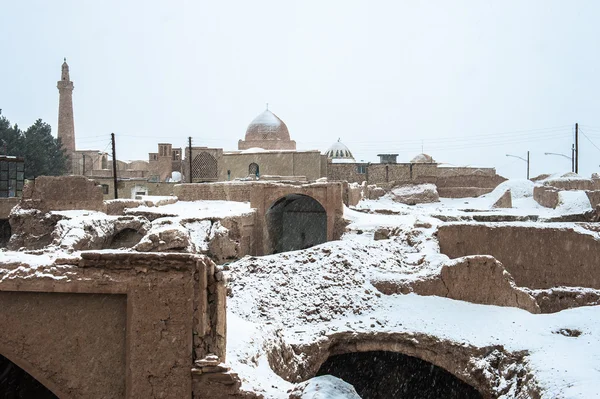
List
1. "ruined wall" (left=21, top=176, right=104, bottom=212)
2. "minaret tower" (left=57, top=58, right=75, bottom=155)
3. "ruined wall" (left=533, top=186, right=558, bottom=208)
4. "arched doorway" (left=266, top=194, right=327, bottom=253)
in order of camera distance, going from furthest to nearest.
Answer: "minaret tower" (left=57, top=58, right=75, bottom=155) < "arched doorway" (left=266, top=194, right=327, bottom=253) < "ruined wall" (left=533, top=186, right=558, bottom=208) < "ruined wall" (left=21, top=176, right=104, bottom=212)

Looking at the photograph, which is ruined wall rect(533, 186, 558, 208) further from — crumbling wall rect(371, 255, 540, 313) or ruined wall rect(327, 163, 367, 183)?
crumbling wall rect(371, 255, 540, 313)

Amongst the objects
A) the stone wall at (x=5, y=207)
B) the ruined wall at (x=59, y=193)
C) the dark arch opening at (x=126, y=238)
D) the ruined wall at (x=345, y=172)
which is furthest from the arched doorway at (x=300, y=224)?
the ruined wall at (x=345, y=172)

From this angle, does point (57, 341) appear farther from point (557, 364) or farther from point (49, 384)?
point (557, 364)

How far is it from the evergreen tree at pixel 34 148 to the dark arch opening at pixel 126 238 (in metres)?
20.2

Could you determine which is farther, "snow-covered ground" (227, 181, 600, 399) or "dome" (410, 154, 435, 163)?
"dome" (410, 154, 435, 163)

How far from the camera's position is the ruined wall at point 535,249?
14711 millimetres

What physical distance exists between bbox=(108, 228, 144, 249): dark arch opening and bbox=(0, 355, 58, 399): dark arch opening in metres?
12.2

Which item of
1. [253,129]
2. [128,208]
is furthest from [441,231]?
[253,129]

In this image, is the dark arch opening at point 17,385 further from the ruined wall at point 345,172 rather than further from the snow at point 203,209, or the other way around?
the ruined wall at point 345,172

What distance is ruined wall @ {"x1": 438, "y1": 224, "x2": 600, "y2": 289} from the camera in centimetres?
1471

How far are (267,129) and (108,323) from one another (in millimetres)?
41484

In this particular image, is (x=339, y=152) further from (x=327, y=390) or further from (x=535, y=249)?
(x=327, y=390)

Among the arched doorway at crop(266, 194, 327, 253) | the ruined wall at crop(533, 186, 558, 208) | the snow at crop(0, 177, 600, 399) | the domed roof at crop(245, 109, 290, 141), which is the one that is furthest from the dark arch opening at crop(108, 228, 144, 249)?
the domed roof at crop(245, 109, 290, 141)

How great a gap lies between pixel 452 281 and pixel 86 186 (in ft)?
48.5
